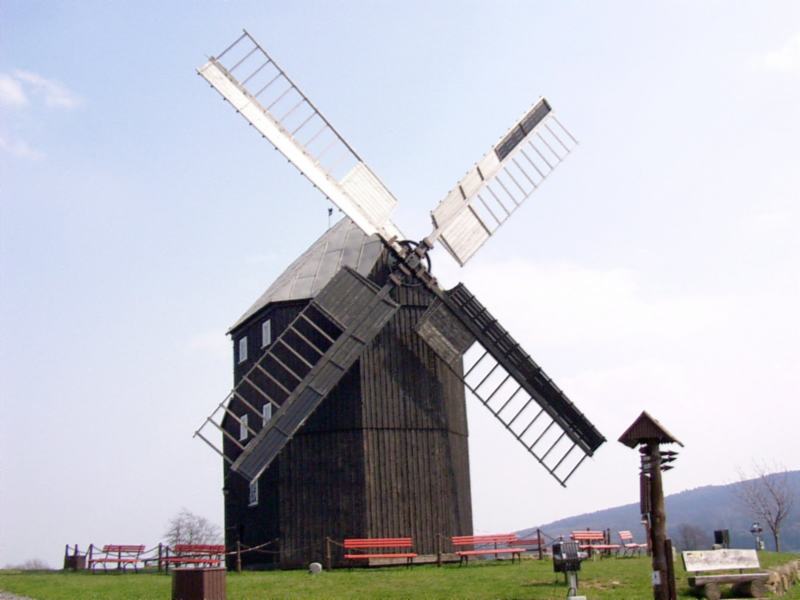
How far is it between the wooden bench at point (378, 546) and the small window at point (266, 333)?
6628 mm

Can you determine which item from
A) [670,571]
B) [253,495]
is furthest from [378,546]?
[670,571]

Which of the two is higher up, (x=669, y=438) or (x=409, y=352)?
(x=409, y=352)

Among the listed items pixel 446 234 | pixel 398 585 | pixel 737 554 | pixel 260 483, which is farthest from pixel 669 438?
pixel 260 483

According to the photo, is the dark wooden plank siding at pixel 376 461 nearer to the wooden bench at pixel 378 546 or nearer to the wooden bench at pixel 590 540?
the wooden bench at pixel 378 546

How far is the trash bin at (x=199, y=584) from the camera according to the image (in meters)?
18.1

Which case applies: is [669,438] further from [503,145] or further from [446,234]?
[503,145]

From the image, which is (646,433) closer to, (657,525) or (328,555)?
(657,525)

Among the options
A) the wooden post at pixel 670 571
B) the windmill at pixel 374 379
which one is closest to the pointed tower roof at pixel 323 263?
the windmill at pixel 374 379

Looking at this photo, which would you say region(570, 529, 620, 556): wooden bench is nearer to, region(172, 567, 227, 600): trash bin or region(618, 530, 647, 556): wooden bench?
region(618, 530, 647, 556): wooden bench

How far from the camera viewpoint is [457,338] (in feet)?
93.7

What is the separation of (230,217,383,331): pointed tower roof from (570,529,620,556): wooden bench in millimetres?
9719

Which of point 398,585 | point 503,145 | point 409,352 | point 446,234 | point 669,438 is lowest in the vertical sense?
point 398,585

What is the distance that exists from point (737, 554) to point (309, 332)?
515 inches

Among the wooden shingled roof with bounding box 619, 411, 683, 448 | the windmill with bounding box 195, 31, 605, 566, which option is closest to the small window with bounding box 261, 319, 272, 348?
the windmill with bounding box 195, 31, 605, 566
